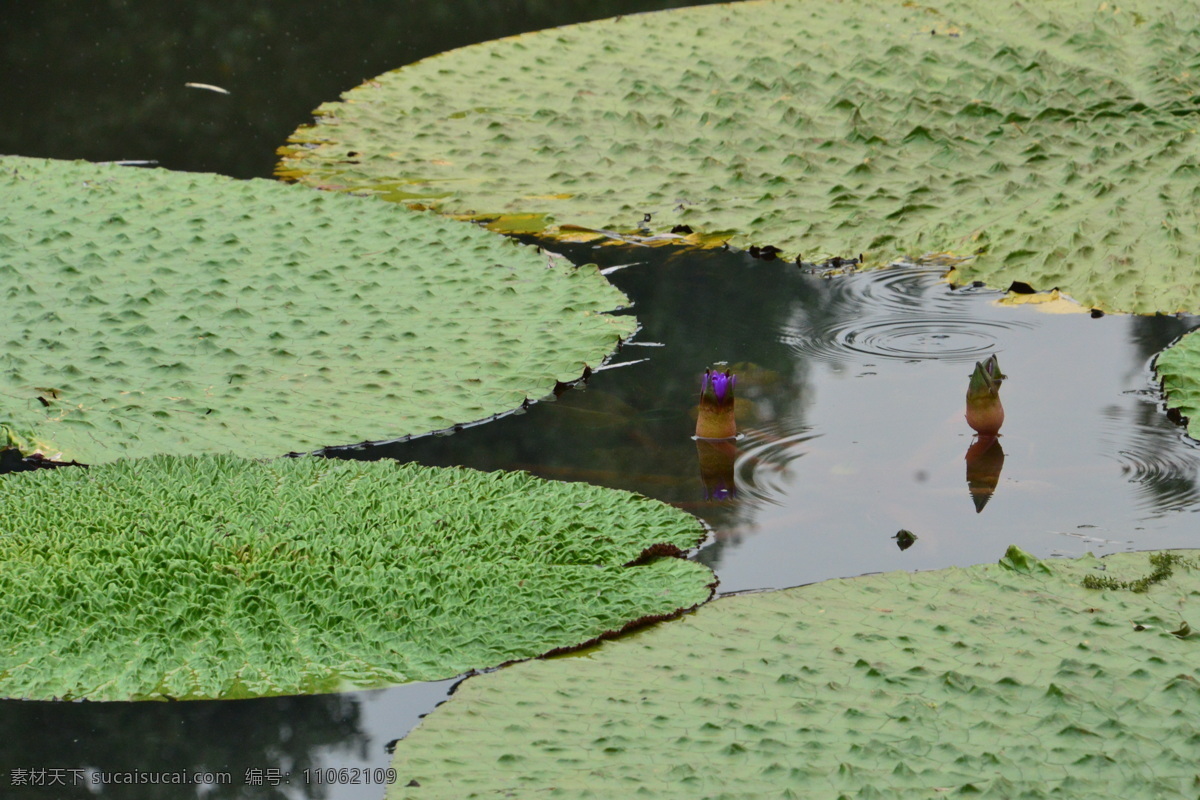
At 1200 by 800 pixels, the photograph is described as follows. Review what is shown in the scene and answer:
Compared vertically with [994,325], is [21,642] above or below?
below

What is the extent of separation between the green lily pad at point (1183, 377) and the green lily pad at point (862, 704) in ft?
2.54

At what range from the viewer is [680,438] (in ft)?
9.27

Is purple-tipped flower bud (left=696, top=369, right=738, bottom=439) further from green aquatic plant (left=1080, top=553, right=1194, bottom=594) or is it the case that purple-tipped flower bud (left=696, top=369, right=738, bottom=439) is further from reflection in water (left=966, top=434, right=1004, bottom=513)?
green aquatic plant (left=1080, top=553, right=1194, bottom=594)

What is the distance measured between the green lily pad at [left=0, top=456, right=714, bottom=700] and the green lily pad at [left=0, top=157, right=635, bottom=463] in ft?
0.95

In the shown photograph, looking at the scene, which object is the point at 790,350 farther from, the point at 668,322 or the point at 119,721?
the point at 119,721

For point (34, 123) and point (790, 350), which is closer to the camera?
point (790, 350)

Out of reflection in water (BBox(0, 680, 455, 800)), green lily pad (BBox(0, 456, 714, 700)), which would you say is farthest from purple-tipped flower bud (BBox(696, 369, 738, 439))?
reflection in water (BBox(0, 680, 455, 800))

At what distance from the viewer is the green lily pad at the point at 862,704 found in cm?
160

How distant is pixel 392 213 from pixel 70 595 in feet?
6.89

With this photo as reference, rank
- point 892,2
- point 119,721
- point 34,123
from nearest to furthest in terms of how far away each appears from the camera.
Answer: point 119,721, point 34,123, point 892,2

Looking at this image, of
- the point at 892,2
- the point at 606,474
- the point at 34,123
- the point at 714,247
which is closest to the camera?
the point at 606,474

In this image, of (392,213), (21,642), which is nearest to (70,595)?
(21,642)

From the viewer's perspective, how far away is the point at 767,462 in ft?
8.93

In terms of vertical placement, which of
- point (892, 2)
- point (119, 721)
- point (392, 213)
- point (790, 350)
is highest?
point (892, 2)
